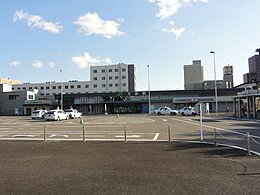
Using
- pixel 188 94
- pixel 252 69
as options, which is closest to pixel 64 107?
pixel 188 94

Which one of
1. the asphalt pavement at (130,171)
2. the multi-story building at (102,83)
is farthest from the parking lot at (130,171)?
the multi-story building at (102,83)

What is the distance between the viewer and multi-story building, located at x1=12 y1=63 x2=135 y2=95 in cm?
12531

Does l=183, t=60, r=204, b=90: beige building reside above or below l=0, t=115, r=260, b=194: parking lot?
above

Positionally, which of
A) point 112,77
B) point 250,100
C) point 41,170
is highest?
point 112,77

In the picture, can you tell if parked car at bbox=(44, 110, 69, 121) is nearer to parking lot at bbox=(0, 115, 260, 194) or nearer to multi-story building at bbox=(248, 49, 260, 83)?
parking lot at bbox=(0, 115, 260, 194)

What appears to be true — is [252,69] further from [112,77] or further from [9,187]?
[9,187]

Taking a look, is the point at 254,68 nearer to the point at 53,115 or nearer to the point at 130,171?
the point at 53,115

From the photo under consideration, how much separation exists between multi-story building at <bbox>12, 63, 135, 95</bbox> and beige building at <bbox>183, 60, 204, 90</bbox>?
2712 cm

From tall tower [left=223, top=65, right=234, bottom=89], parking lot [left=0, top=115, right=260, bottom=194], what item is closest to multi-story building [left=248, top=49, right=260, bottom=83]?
tall tower [left=223, top=65, right=234, bottom=89]

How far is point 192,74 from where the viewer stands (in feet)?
459

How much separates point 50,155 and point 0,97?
280 feet

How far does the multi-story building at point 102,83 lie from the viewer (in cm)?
12531

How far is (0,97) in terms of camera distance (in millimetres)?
89312

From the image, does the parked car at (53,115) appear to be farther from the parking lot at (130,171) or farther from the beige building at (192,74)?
the beige building at (192,74)
